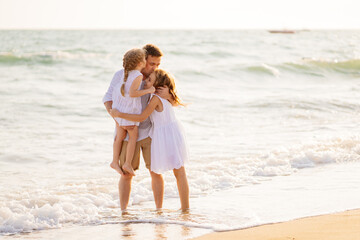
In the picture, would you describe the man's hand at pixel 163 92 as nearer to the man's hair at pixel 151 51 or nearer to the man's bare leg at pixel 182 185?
the man's hair at pixel 151 51

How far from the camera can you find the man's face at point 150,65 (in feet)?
16.6

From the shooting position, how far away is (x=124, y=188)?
5.39 metres

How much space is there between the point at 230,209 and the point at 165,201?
37.1 inches

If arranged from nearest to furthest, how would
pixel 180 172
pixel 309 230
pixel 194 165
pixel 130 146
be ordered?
pixel 309 230
pixel 130 146
pixel 180 172
pixel 194 165

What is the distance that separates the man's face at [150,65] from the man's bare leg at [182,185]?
98 centimetres

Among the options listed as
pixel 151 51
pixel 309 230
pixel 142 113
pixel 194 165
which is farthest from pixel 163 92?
pixel 194 165

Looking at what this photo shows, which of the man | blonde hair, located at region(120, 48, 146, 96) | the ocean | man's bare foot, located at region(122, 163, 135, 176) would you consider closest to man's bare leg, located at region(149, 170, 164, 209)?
the man

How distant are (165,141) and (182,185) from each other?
485mm

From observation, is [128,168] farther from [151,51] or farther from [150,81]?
[151,51]

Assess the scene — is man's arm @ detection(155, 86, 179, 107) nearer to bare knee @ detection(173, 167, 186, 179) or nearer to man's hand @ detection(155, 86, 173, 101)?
man's hand @ detection(155, 86, 173, 101)

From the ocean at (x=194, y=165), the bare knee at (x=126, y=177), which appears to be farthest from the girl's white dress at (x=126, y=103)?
the ocean at (x=194, y=165)

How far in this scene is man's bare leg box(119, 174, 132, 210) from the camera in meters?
5.36

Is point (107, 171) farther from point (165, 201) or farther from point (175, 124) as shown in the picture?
point (175, 124)

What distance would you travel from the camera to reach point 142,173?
23.3ft
